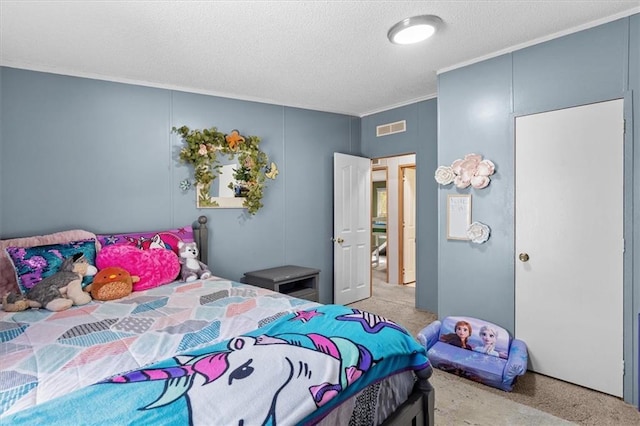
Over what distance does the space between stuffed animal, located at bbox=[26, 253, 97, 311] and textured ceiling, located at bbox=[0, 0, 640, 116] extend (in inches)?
62.5

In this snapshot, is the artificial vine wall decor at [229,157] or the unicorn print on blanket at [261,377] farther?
the artificial vine wall decor at [229,157]

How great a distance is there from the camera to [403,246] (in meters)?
5.93

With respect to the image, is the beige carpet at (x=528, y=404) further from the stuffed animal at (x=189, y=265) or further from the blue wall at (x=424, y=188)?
the stuffed animal at (x=189, y=265)

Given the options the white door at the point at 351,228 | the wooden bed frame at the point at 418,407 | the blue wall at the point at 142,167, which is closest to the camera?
the wooden bed frame at the point at 418,407

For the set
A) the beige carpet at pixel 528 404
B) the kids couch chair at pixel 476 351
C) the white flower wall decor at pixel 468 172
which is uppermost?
the white flower wall decor at pixel 468 172

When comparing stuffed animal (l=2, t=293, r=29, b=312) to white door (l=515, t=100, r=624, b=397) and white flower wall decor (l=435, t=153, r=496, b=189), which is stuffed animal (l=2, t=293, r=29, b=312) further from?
white door (l=515, t=100, r=624, b=397)

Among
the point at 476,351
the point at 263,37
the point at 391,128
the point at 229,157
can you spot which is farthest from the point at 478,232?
the point at 229,157

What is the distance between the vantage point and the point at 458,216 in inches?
120

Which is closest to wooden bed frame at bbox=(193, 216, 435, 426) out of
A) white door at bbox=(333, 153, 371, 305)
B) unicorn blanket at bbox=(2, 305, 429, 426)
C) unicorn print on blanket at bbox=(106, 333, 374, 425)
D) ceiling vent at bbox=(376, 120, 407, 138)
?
unicorn blanket at bbox=(2, 305, 429, 426)

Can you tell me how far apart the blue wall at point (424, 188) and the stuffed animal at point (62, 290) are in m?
3.47

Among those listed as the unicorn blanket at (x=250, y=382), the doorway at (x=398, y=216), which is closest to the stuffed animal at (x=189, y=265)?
the unicorn blanket at (x=250, y=382)

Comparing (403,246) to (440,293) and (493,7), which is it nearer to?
(440,293)

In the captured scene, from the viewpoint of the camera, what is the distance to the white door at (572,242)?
2.29 m

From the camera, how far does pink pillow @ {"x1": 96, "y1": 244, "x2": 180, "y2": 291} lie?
251 cm
